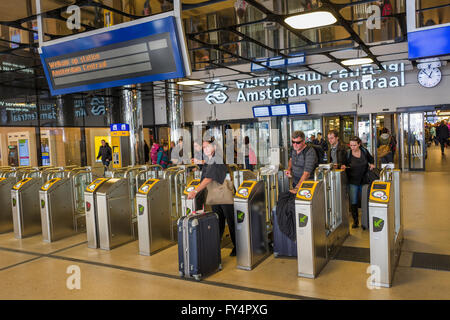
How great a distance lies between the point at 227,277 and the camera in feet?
13.2

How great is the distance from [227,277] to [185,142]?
1256cm

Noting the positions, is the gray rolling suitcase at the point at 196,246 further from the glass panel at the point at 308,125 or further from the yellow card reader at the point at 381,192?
the glass panel at the point at 308,125

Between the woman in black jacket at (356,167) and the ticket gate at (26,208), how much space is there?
5.06 meters

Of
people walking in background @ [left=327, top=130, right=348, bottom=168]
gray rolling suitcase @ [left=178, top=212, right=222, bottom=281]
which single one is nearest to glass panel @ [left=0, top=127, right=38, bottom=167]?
people walking in background @ [left=327, top=130, right=348, bottom=168]

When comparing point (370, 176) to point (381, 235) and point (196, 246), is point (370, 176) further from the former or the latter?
point (196, 246)

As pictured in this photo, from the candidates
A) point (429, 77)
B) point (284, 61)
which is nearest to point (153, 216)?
point (284, 61)

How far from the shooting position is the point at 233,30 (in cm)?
711

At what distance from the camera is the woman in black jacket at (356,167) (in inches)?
224

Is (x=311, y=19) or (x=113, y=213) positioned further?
(x=311, y=19)

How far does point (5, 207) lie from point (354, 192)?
6.09 m

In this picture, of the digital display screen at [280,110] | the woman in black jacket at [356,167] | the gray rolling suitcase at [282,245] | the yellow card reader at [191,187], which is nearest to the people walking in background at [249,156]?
the digital display screen at [280,110]

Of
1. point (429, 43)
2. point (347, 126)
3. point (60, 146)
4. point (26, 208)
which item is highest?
point (429, 43)

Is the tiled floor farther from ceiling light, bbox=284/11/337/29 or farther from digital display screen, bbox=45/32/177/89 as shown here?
ceiling light, bbox=284/11/337/29

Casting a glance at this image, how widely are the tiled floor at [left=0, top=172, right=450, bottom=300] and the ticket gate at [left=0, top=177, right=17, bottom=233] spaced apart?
1.36 metres
